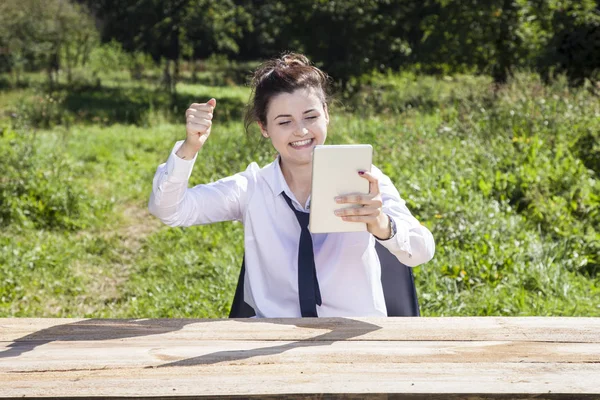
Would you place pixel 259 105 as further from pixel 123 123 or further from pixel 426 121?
pixel 123 123

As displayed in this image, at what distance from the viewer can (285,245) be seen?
2486 millimetres

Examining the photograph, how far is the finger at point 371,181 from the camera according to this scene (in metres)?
2.01

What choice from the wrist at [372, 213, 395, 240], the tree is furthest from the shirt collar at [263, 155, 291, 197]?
the tree

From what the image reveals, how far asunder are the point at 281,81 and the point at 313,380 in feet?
4.05

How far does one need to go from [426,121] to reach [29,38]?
1262 centimetres

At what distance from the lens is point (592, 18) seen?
11164 mm

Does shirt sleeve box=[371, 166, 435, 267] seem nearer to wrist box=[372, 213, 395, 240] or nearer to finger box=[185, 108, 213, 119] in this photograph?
wrist box=[372, 213, 395, 240]

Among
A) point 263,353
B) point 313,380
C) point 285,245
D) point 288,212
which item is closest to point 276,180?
point 288,212

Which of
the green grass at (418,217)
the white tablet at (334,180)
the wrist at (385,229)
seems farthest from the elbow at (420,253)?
the green grass at (418,217)

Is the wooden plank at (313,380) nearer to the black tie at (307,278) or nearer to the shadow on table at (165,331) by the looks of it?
the shadow on table at (165,331)

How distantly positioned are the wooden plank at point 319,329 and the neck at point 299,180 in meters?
0.62

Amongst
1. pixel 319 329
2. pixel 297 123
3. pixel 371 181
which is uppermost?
pixel 297 123

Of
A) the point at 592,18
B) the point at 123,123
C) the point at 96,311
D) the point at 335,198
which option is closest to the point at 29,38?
the point at 123,123

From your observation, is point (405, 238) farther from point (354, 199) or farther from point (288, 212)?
point (288, 212)
